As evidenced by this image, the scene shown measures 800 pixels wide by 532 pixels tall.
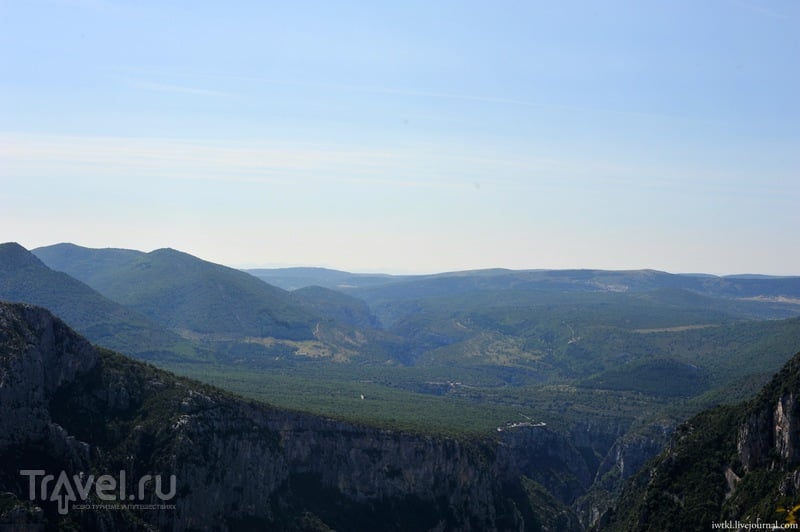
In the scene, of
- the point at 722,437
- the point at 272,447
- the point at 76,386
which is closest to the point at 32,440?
the point at 76,386

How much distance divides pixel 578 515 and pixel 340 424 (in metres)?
69.3

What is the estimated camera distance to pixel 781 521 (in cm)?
9688

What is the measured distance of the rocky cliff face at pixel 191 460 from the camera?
105250mm

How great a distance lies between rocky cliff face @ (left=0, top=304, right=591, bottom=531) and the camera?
105250 mm
